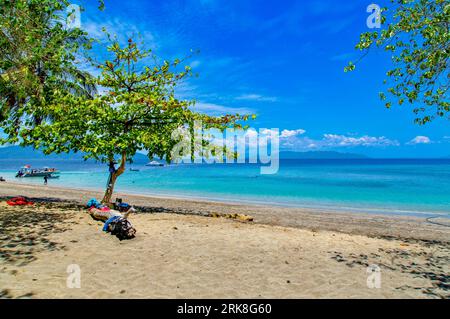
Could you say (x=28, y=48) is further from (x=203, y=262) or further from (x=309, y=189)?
(x=309, y=189)

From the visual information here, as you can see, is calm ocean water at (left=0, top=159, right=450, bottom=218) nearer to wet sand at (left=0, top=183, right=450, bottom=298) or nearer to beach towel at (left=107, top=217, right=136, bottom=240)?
wet sand at (left=0, top=183, right=450, bottom=298)

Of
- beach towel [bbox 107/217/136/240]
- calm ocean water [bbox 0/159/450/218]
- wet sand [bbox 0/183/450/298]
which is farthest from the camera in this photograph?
calm ocean water [bbox 0/159/450/218]

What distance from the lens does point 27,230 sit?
938cm

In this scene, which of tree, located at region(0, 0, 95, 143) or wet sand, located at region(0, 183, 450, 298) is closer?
wet sand, located at region(0, 183, 450, 298)

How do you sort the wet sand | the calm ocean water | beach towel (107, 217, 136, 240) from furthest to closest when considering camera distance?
1. the calm ocean water
2. beach towel (107, 217, 136, 240)
3. the wet sand

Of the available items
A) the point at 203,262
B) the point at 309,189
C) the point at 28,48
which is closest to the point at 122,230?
the point at 203,262

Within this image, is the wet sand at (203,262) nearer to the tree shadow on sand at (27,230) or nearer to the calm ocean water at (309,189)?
the tree shadow on sand at (27,230)

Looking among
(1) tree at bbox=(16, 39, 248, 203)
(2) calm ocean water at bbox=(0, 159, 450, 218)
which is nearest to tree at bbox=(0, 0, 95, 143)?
(1) tree at bbox=(16, 39, 248, 203)

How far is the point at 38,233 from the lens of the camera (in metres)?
9.16

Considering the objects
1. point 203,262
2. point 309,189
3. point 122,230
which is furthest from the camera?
point 309,189

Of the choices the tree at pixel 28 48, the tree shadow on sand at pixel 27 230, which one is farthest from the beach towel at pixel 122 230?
the tree at pixel 28 48

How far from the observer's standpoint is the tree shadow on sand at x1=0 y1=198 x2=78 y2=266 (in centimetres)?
721
